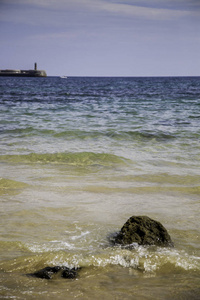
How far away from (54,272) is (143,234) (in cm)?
91

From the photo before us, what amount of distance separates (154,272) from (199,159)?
4.60m

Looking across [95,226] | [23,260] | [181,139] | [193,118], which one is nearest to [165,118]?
[193,118]

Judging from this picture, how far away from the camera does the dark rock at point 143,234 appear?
126 inches

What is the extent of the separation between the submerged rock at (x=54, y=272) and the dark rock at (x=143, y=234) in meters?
0.65

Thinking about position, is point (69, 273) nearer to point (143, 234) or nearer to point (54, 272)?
point (54, 272)

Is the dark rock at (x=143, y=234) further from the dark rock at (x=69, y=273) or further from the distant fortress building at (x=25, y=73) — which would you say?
the distant fortress building at (x=25, y=73)

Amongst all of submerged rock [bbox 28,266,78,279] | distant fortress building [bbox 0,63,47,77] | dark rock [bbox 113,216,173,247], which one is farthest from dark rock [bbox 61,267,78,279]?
distant fortress building [bbox 0,63,47,77]

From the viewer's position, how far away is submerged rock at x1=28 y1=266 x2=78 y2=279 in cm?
267

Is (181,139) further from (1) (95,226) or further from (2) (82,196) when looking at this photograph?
(1) (95,226)

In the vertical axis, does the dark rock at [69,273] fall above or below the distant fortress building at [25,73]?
below

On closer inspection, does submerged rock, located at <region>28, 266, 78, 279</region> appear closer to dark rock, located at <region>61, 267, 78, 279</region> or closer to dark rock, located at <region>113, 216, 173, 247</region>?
dark rock, located at <region>61, 267, 78, 279</region>

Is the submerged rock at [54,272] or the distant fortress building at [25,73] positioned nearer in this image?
the submerged rock at [54,272]

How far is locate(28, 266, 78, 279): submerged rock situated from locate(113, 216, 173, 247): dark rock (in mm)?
651

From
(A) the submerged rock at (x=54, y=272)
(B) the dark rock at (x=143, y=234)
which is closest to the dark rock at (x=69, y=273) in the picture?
(A) the submerged rock at (x=54, y=272)
